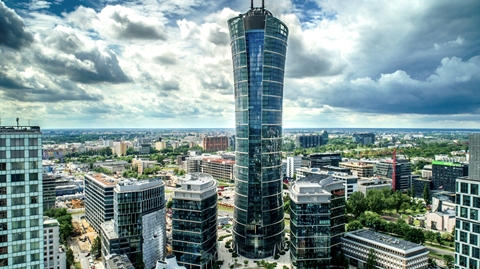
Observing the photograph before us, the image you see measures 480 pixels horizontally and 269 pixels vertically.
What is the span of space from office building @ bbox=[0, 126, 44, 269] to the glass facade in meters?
35.1

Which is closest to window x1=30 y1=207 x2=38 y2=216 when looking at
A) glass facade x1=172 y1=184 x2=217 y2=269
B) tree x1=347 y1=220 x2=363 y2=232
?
glass facade x1=172 y1=184 x2=217 y2=269

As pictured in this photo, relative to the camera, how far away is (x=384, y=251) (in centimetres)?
7281

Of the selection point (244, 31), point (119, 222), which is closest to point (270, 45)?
point (244, 31)

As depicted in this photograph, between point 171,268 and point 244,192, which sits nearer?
point 171,268

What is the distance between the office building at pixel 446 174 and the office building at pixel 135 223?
13884 centimetres

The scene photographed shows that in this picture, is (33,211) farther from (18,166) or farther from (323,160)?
(323,160)

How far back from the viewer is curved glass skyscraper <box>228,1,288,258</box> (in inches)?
3314

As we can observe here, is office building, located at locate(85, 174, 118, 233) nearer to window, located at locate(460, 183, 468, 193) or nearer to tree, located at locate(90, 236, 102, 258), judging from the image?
tree, located at locate(90, 236, 102, 258)

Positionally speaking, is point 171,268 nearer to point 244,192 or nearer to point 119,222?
point 119,222

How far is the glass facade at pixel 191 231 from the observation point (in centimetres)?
6938

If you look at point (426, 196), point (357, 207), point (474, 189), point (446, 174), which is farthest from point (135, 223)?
point (446, 174)

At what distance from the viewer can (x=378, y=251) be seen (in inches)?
2894

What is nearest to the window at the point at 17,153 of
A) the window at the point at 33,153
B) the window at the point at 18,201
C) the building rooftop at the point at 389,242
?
the window at the point at 33,153

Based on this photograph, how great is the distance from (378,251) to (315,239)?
18.0 metres
